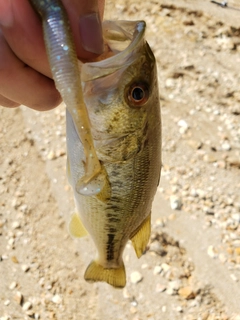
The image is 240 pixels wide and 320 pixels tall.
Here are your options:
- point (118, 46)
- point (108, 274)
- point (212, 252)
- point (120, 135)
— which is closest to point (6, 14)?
point (118, 46)

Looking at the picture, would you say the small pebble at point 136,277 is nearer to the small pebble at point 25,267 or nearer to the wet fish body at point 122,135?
the small pebble at point 25,267

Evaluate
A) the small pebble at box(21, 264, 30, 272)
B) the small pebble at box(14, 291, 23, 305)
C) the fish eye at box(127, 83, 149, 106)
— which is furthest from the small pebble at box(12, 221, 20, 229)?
the fish eye at box(127, 83, 149, 106)

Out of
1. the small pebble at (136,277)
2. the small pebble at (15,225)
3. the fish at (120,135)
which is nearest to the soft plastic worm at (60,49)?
the fish at (120,135)

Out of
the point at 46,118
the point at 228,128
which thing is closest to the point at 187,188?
the point at 228,128

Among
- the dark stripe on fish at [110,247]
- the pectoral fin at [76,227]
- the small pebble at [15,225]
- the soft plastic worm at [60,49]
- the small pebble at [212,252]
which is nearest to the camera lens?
the soft plastic worm at [60,49]

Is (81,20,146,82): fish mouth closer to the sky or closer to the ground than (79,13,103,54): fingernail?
closer to the ground

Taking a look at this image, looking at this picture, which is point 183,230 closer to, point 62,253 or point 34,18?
point 62,253

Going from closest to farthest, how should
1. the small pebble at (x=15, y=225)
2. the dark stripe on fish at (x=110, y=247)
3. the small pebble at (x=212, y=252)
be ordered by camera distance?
1. the dark stripe on fish at (x=110, y=247)
2. the small pebble at (x=212, y=252)
3. the small pebble at (x=15, y=225)

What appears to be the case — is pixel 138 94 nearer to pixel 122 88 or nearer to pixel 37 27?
pixel 122 88

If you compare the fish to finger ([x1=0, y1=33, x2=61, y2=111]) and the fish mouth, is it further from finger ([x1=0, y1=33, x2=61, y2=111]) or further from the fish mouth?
finger ([x1=0, y1=33, x2=61, y2=111])
